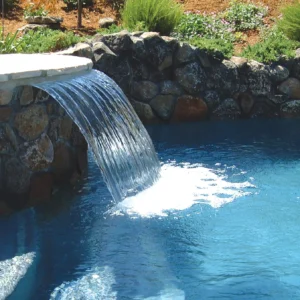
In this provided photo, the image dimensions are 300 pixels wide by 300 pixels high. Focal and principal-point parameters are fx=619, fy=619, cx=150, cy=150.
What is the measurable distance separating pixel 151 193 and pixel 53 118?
3.65ft

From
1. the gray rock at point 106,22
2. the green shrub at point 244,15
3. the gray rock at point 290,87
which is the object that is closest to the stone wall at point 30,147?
the gray rock at point 290,87

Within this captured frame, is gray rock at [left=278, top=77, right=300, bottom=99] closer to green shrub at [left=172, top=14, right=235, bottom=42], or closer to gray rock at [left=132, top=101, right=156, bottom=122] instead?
green shrub at [left=172, top=14, right=235, bottom=42]

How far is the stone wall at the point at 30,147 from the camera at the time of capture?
497cm

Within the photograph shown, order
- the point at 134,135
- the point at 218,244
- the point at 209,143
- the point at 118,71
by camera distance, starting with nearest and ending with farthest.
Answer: the point at 218,244 → the point at 134,135 → the point at 209,143 → the point at 118,71

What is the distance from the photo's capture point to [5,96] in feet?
15.9

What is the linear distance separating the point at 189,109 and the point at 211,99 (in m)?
0.36

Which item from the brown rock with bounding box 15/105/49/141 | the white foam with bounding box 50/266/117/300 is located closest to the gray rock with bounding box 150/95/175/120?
the brown rock with bounding box 15/105/49/141

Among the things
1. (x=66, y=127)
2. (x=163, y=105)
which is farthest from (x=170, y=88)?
(x=66, y=127)

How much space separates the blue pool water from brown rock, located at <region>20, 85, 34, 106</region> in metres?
0.92

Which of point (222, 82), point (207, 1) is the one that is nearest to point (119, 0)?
point (207, 1)

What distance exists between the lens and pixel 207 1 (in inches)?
476

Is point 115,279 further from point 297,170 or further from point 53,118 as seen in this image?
point 297,170

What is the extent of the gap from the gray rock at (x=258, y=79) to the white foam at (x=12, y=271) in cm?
548

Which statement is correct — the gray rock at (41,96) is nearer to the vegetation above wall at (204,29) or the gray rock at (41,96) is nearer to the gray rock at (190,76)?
the vegetation above wall at (204,29)
